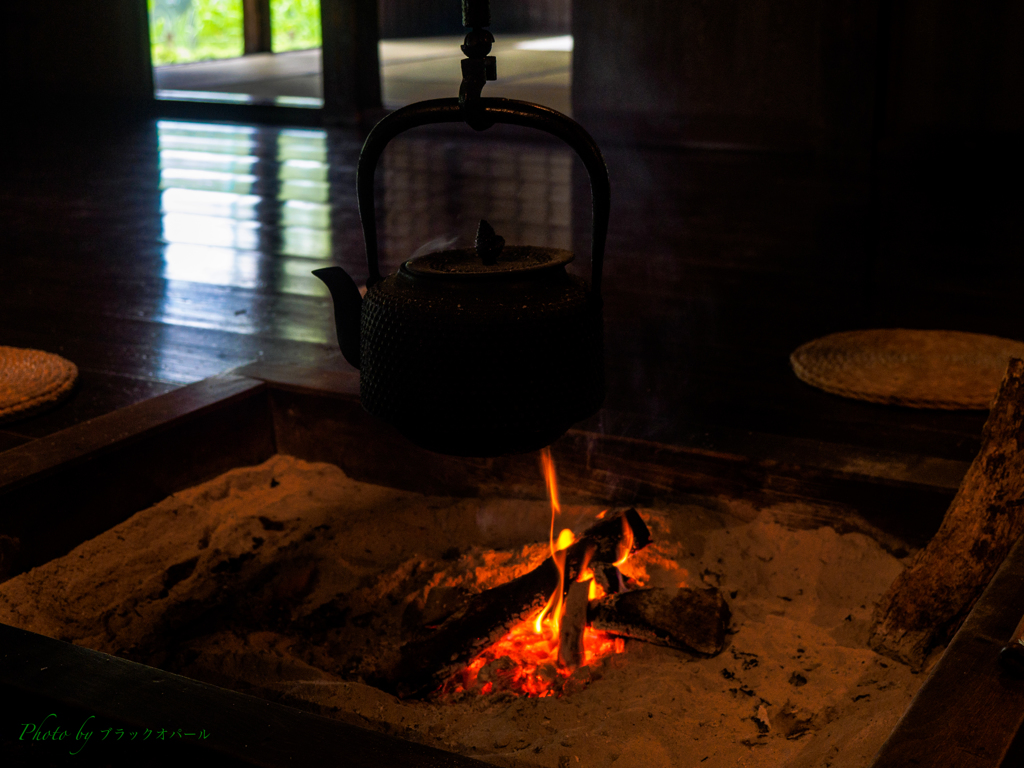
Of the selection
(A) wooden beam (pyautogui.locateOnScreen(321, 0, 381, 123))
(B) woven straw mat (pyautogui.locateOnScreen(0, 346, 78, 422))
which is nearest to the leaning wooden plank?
(B) woven straw mat (pyautogui.locateOnScreen(0, 346, 78, 422))

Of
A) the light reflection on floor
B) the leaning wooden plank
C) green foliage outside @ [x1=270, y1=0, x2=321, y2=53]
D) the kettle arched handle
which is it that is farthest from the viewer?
green foliage outside @ [x1=270, y1=0, x2=321, y2=53]

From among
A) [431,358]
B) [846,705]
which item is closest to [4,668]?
[431,358]

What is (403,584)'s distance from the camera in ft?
6.11

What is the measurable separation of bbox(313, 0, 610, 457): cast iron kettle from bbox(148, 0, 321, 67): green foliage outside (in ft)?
40.8

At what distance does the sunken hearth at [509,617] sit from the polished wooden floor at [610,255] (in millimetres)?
294

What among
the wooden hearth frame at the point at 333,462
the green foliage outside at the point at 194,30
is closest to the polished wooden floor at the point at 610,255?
the wooden hearth frame at the point at 333,462

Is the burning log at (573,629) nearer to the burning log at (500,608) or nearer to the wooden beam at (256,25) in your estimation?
the burning log at (500,608)

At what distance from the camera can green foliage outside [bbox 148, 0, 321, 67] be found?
42.7 feet

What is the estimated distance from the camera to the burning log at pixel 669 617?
5.27 feet

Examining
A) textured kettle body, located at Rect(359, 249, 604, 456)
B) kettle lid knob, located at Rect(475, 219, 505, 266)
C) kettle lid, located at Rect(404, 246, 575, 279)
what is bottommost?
textured kettle body, located at Rect(359, 249, 604, 456)

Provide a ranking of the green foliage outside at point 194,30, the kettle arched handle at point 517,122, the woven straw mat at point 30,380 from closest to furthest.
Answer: the kettle arched handle at point 517,122, the woven straw mat at point 30,380, the green foliage outside at point 194,30

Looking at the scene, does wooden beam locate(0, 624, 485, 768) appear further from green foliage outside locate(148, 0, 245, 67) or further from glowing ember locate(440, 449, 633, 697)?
green foliage outside locate(148, 0, 245, 67)

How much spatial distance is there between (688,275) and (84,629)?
238cm

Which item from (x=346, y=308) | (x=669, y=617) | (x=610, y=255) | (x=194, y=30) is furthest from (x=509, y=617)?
(x=194, y=30)
